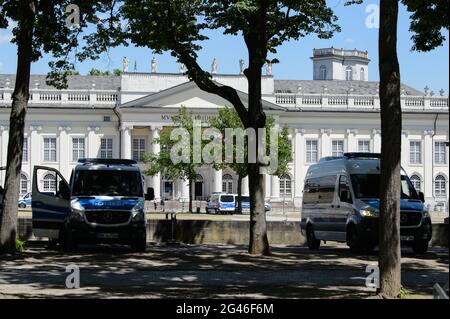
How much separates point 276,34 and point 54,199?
291 inches

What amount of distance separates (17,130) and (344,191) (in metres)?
8.64

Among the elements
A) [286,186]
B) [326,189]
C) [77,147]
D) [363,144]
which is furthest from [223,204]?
[326,189]

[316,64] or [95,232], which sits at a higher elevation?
[316,64]

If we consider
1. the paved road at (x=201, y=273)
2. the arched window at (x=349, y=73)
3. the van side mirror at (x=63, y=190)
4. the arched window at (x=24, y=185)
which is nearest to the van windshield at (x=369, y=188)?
the paved road at (x=201, y=273)

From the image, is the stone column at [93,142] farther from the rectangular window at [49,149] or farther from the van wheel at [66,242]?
the van wheel at [66,242]

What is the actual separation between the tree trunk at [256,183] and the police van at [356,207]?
7.74ft

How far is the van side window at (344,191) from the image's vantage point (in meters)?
21.7

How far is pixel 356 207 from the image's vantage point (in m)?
21.1

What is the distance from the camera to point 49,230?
2209 cm

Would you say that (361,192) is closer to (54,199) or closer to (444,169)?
(54,199)

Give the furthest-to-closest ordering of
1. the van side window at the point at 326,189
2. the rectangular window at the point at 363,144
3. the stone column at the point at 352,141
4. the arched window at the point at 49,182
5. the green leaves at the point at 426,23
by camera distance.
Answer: the rectangular window at the point at 363,144 → the stone column at the point at 352,141 → the arched window at the point at 49,182 → the van side window at the point at 326,189 → the green leaves at the point at 426,23

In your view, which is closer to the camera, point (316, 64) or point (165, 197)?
point (165, 197)
